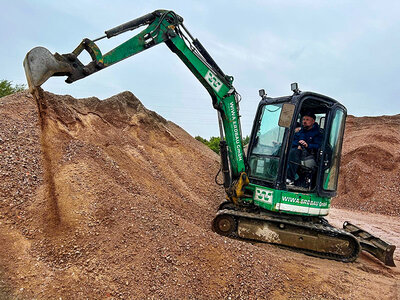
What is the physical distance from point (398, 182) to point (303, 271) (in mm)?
10949

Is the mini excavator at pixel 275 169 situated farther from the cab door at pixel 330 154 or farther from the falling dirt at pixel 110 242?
the falling dirt at pixel 110 242

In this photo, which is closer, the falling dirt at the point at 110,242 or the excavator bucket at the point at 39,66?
the falling dirt at the point at 110,242

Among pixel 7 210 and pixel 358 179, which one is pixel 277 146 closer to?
pixel 7 210

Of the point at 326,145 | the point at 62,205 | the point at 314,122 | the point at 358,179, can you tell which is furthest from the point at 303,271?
the point at 358,179

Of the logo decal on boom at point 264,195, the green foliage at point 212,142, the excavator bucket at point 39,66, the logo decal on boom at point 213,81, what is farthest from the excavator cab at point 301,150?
the green foliage at point 212,142

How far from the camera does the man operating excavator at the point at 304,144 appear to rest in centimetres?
588

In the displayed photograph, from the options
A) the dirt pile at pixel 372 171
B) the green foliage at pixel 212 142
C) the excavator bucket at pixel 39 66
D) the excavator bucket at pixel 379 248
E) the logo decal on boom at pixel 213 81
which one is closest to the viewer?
the excavator bucket at pixel 39 66

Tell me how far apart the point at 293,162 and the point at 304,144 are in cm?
39

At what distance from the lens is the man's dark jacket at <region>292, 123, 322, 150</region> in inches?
234

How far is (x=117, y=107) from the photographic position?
33.1 ft

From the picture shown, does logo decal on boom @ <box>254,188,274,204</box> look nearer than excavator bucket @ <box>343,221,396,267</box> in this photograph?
Yes

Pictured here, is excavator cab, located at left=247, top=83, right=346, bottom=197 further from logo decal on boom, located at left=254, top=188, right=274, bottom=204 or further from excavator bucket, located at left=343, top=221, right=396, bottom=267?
excavator bucket, located at left=343, top=221, right=396, bottom=267

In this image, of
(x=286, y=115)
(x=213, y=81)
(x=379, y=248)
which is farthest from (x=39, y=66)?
(x=379, y=248)

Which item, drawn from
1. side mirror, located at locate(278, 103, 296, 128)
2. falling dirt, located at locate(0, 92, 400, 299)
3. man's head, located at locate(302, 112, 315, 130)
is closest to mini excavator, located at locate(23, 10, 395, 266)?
side mirror, located at locate(278, 103, 296, 128)
